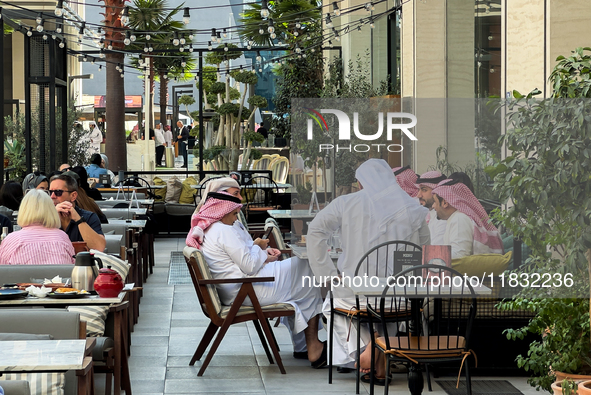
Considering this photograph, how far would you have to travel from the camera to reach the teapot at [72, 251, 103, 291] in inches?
159

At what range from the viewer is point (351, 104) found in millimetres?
11859

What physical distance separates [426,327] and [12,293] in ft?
8.38

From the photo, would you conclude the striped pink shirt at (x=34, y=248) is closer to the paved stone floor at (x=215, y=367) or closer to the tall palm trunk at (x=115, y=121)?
the paved stone floor at (x=215, y=367)

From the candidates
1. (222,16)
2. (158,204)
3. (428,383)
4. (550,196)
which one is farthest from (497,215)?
(222,16)

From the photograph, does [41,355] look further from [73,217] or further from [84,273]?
[73,217]

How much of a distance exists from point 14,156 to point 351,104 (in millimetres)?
7652

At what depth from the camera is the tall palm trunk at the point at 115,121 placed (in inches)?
670

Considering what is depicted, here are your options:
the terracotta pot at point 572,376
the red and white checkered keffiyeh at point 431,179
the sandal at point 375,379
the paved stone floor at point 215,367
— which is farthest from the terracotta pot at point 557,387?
the red and white checkered keffiyeh at point 431,179

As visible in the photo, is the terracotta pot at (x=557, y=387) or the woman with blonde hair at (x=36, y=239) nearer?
the terracotta pot at (x=557, y=387)

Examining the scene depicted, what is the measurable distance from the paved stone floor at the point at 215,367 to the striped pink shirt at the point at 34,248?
92 centimetres

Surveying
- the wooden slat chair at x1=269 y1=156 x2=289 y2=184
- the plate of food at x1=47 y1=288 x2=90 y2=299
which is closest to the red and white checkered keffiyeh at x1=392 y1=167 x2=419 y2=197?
the plate of food at x1=47 y1=288 x2=90 y2=299

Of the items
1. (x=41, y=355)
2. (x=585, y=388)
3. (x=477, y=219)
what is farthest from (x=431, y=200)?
(x=41, y=355)

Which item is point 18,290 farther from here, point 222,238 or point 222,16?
point 222,16

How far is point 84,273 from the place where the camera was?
406 cm
